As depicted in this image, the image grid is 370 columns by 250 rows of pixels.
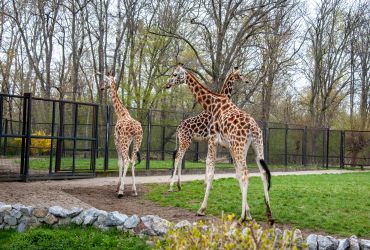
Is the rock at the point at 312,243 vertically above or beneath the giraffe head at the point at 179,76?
beneath

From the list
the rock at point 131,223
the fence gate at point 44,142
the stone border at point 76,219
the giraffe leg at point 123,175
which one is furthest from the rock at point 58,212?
the fence gate at point 44,142

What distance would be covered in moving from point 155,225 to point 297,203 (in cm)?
410

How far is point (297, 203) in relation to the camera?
1010 centimetres

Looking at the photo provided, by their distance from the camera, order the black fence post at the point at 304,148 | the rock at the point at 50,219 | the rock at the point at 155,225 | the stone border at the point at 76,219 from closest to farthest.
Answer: the rock at the point at 155,225, the stone border at the point at 76,219, the rock at the point at 50,219, the black fence post at the point at 304,148

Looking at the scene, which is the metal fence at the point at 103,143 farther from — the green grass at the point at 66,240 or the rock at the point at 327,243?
the rock at the point at 327,243

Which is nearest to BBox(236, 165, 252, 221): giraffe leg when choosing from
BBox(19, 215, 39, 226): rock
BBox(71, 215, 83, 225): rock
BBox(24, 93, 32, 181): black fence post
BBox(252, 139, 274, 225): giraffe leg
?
BBox(252, 139, 274, 225): giraffe leg

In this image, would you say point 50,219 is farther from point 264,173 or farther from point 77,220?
point 264,173

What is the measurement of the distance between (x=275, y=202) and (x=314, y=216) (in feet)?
5.39

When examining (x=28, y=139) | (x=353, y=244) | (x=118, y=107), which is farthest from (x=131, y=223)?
(x=28, y=139)

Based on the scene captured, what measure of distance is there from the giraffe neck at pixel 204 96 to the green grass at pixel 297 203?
2.18m

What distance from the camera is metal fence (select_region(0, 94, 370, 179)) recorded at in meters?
13.6

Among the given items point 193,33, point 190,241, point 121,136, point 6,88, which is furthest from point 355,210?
point 6,88

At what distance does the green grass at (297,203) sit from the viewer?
809cm

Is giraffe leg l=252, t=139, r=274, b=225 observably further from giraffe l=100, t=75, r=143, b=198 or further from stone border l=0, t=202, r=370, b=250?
giraffe l=100, t=75, r=143, b=198
